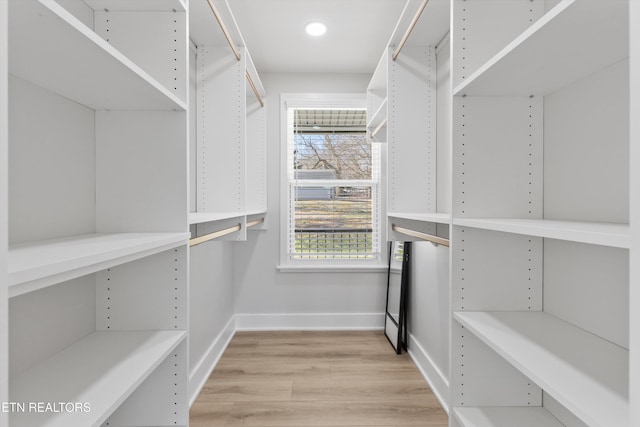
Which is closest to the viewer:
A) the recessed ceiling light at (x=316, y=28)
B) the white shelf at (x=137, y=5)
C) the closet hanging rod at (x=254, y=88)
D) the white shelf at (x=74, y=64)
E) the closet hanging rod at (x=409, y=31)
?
the white shelf at (x=74, y=64)

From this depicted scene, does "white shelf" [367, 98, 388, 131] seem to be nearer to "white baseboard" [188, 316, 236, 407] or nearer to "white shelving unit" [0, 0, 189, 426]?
"white shelving unit" [0, 0, 189, 426]

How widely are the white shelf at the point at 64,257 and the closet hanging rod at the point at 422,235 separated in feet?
3.25

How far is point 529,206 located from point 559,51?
0.53 m

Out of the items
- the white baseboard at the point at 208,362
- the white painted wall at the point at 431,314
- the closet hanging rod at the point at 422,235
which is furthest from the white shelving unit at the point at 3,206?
the white painted wall at the point at 431,314

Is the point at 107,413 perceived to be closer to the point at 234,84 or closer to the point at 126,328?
the point at 126,328

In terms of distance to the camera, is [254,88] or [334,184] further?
[334,184]

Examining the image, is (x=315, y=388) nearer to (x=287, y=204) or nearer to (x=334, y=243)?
(x=334, y=243)

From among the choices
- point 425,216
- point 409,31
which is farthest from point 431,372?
point 409,31

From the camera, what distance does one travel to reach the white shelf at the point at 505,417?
1.13 meters

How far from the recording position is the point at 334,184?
3240 millimetres

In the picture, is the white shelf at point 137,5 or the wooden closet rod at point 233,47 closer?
the white shelf at point 137,5

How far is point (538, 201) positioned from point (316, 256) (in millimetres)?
2233

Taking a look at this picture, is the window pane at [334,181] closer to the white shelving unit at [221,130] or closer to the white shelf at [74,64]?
the white shelving unit at [221,130]

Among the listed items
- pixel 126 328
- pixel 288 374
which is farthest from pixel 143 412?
pixel 288 374
